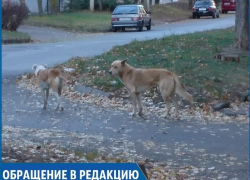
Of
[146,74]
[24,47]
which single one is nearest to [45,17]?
[24,47]

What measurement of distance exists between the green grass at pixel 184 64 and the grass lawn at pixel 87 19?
18.5m

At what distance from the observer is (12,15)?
32344 millimetres

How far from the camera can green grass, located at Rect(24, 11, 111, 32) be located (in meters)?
38.9

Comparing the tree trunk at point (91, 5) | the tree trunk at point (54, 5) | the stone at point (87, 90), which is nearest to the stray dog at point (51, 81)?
the stone at point (87, 90)

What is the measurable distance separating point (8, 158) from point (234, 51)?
519 inches

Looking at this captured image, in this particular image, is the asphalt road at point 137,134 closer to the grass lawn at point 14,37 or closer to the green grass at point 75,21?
the grass lawn at point 14,37

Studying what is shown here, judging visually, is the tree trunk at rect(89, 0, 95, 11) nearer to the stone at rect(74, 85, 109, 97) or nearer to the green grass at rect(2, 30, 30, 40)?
the green grass at rect(2, 30, 30, 40)

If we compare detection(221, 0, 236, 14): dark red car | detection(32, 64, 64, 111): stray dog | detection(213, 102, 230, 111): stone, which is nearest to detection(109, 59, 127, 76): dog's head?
detection(32, 64, 64, 111): stray dog

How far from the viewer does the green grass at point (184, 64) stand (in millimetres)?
14531

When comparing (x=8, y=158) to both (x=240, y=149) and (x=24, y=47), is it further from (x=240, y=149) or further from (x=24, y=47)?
(x=24, y=47)

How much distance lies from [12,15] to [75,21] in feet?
35.4

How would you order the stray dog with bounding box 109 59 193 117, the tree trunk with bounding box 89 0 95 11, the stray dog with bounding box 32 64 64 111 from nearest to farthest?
the stray dog with bounding box 109 59 193 117 < the stray dog with bounding box 32 64 64 111 < the tree trunk with bounding box 89 0 95 11

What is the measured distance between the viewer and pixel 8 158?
7.09 meters

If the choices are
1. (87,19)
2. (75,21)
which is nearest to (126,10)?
(75,21)
